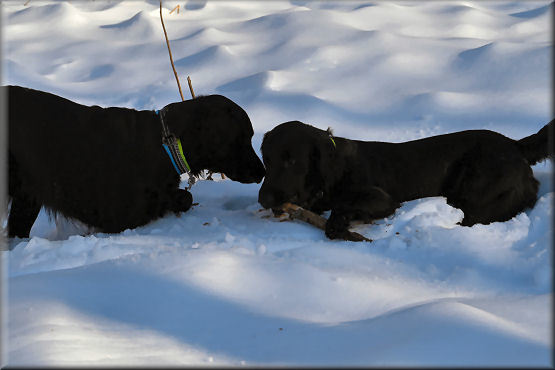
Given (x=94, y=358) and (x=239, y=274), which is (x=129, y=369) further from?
(x=239, y=274)

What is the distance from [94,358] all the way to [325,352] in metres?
0.74

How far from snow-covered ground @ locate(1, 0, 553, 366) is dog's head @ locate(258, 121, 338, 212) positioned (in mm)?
229

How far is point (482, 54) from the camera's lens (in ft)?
25.5

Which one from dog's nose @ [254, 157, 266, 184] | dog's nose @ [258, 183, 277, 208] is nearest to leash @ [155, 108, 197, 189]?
dog's nose @ [254, 157, 266, 184]

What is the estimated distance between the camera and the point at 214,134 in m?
4.02

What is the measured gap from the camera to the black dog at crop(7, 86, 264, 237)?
3783 mm

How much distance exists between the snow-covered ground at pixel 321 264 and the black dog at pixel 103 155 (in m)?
0.19

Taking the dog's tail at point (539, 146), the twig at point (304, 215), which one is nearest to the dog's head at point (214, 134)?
the twig at point (304, 215)

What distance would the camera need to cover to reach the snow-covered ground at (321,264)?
1.89 m

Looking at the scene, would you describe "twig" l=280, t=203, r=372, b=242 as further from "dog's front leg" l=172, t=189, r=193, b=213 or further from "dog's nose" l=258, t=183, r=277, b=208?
"dog's front leg" l=172, t=189, r=193, b=213

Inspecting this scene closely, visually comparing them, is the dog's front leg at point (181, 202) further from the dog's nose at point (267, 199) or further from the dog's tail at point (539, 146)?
the dog's tail at point (539, 146)

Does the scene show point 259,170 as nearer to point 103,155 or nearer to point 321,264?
point 103,155

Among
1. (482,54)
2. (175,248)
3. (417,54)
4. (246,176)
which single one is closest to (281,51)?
(417,54)

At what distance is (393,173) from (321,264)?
130 centimetres
